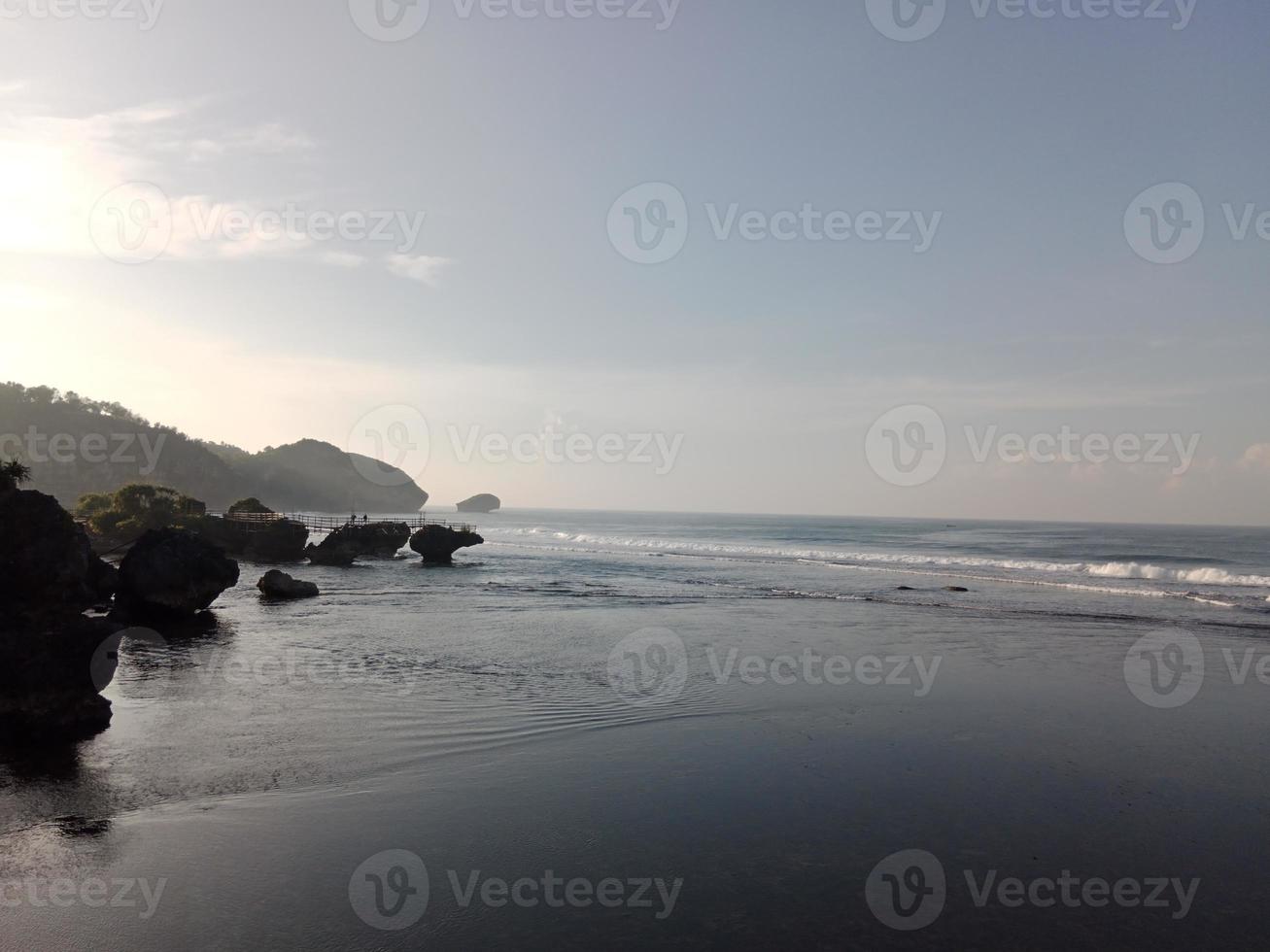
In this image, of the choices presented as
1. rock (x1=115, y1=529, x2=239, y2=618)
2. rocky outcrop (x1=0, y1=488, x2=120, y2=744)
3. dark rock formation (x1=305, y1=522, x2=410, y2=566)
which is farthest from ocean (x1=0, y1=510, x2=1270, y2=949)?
dark rock formation (x1=305, y1=522, x2=410, y2=566)

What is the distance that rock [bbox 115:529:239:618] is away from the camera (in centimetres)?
2805

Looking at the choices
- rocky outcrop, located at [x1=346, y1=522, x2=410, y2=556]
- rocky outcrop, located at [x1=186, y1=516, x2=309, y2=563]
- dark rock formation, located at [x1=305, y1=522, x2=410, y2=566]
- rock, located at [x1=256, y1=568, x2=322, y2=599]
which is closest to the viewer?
rock, located at [x1=256, y1=568, x2=322, y2=599]

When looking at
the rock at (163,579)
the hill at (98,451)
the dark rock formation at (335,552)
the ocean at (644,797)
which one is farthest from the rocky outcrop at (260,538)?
the hill at (98,451)

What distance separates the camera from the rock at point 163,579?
2805 centimetres

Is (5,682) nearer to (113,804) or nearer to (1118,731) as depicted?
(113,804)

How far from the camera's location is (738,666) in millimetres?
22109

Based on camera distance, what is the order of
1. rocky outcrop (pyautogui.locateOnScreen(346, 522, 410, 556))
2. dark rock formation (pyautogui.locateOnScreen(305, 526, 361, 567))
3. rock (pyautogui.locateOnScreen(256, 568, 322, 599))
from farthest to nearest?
rocky outcrop (pyautogui.locateOnScreen(346, 522, 410, 556)) → dark rock formation (pyautogui.locateOnScreen(305, 526, 361, 567)) → rock (pyautogui.locateOnScreen(256, 568, 322, 599))

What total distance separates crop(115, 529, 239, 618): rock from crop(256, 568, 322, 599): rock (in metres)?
6.49

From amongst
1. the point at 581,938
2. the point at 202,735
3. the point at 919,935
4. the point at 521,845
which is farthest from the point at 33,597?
the point at 919,935

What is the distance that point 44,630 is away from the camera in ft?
47.9

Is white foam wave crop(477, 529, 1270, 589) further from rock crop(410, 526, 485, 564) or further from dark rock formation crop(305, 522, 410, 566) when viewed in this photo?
dark rock formation crop(305, 522, 410, 566)

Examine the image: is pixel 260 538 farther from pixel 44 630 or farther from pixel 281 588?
pixel 44 630

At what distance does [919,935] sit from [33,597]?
1783cm

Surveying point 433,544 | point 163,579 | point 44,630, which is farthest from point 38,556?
point 433,544
